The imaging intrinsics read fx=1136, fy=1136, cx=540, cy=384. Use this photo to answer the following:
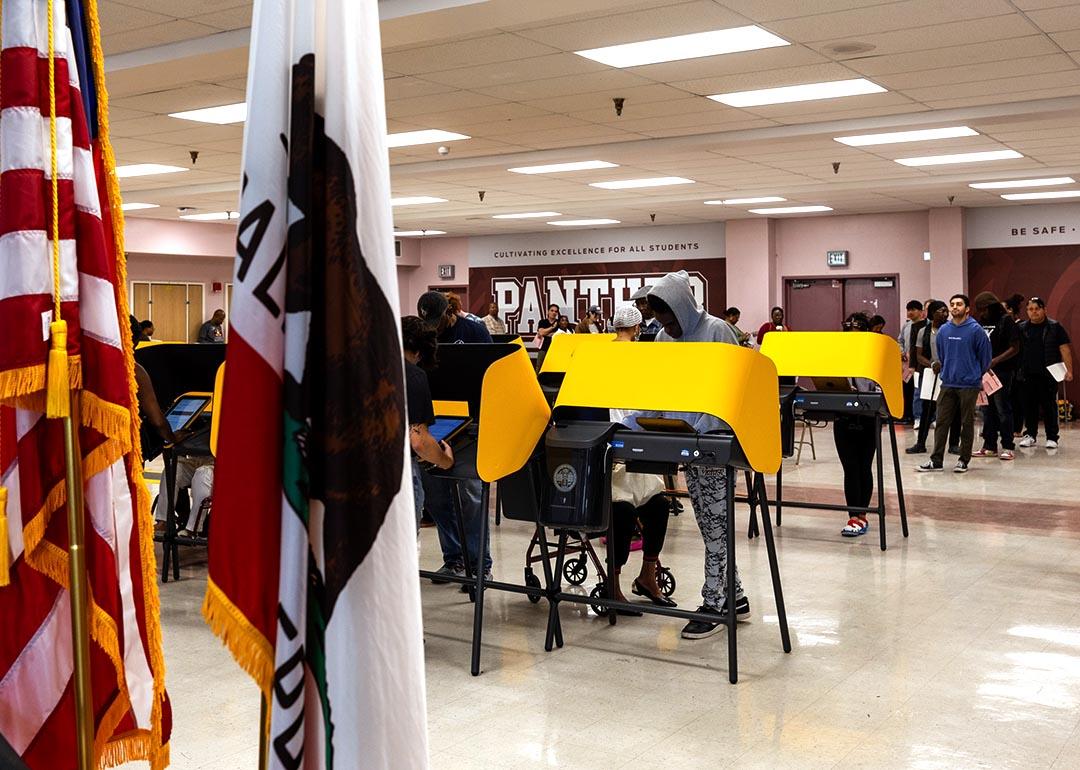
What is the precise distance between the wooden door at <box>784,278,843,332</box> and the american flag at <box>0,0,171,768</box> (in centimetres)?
1820

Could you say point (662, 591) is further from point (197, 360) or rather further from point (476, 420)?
point (197, 360)

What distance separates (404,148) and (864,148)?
15.6ft

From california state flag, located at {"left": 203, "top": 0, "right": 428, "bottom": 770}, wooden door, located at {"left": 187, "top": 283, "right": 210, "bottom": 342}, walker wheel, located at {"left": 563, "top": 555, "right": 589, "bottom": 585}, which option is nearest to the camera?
california state flag, located at {"left": 203, "top": 0, "right": 428, "bottom": 770}

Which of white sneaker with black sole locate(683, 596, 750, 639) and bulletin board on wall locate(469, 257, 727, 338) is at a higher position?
bulletin board on wall locate(469, 257, 727, 338)

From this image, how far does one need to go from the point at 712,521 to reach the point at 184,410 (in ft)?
10.0

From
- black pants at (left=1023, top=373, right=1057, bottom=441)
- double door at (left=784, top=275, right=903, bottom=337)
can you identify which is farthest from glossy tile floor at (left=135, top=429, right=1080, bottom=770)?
double door at (left=784, top=275, right=903, bottom=337)

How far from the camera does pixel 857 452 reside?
7.36 m

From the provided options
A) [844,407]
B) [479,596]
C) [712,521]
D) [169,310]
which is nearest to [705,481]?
[712,521]

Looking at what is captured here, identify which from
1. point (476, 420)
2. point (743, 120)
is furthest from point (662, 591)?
point (743, 120)

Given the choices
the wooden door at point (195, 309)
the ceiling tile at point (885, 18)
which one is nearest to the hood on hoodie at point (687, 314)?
the ceiling tile at point (885, 18)

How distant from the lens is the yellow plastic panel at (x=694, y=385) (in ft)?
14.4

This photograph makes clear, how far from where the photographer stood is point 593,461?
15.0 ft

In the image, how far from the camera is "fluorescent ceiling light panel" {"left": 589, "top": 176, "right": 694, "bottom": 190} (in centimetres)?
1413

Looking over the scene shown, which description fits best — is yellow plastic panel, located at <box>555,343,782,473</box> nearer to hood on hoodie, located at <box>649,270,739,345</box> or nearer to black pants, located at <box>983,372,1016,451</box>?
hood on hoodie, located at <box>649,270,739,345</box>
